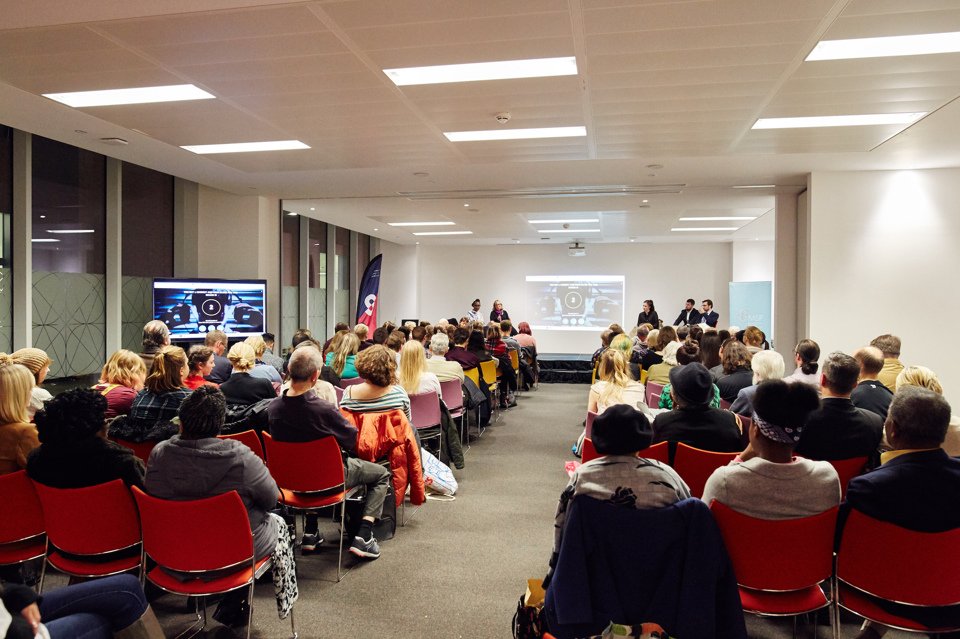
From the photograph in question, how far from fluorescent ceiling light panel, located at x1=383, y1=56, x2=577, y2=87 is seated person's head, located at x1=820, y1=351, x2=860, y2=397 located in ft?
7.83

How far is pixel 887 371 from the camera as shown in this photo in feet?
14.9

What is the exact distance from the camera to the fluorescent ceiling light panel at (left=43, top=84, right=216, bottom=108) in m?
4.79

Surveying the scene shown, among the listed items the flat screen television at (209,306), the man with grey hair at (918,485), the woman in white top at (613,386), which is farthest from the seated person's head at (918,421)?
the flat screen television at (209,306)

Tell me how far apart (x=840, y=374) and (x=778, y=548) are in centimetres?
137

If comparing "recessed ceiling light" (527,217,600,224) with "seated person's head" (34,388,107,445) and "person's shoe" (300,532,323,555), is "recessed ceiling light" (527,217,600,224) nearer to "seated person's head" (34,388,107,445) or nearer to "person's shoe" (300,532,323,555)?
"person's shoe" (300,532,323,555)

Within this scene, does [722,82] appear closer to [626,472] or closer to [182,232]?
[626,472]

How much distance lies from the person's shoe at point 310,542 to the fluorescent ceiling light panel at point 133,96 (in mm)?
3339

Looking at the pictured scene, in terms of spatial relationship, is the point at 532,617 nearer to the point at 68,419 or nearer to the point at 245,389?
the point at 68,419

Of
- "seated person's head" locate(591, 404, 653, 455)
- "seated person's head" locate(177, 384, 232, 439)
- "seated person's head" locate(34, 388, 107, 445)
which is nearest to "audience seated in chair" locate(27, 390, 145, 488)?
"seated person's head" locate(34, 388, 107, 445)

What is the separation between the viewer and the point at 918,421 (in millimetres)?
2209

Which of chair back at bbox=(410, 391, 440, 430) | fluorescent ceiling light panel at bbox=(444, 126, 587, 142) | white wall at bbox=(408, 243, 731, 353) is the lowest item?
chair back at bbox=(410, 391, 440, 430)

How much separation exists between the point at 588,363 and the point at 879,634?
1089 centimetres

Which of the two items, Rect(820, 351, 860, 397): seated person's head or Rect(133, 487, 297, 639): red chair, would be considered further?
Rect(820, 351, 860, 397): seated person's head

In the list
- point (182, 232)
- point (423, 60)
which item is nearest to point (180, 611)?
point (423, 60)
